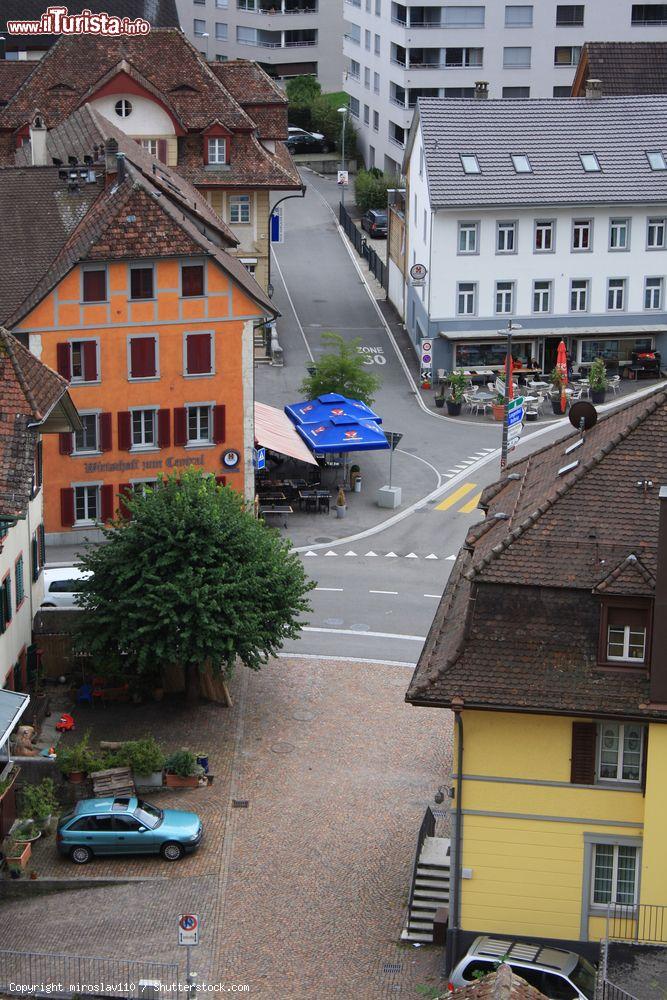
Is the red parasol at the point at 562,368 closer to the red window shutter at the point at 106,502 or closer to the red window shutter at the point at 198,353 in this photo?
the red window shutter at the point at 198,353

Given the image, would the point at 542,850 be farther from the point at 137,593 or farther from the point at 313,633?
the point at 313,633

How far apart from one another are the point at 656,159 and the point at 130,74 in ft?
84.8

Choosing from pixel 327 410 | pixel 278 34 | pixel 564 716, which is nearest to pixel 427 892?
pixel 564 716

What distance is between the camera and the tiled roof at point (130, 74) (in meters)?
87.1

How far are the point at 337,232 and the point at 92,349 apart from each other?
5221 centimetres

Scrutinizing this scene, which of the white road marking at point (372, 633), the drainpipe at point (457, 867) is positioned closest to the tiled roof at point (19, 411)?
the drainpipe at point (457, 867)

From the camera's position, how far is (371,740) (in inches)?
1919

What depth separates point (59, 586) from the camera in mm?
56469

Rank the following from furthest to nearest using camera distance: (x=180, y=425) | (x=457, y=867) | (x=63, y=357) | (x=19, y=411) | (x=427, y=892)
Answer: (x=180, y=425), (x=63, y=357), (x=19, y=411), (x=427, y=892), (x=457, y=867)

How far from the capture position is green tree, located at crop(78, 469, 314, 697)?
4781cm

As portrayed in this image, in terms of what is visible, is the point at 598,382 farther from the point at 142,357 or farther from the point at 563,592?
the point at 563,592

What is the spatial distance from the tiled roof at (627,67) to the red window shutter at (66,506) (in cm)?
4840

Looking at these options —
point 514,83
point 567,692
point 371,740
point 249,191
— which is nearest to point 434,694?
point 567,692

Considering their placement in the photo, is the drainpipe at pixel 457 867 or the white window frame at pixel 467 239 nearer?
the drainpipe at pixel 457 867
